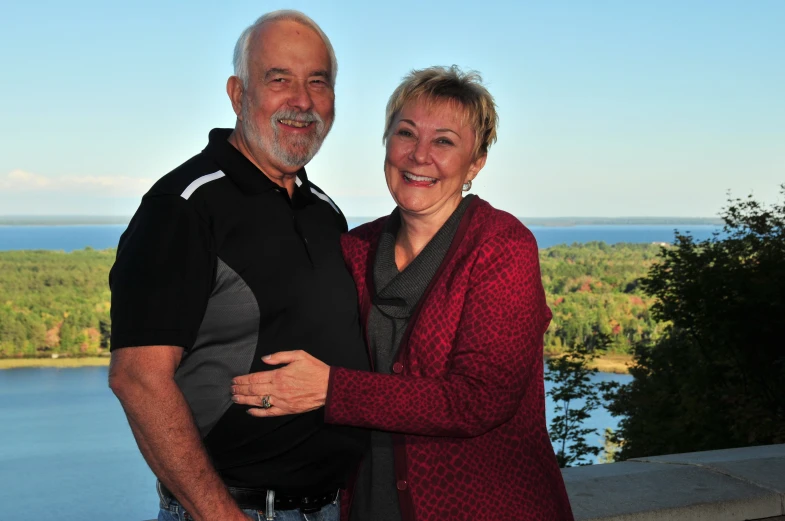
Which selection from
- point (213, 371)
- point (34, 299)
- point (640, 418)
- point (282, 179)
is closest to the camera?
point (213, 371)

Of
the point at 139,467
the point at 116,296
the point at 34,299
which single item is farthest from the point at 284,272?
the point at 34,299

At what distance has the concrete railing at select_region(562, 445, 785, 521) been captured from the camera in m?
4.09

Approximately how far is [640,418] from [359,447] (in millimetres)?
22620

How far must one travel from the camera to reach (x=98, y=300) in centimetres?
7131

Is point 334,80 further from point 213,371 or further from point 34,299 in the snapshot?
point 34,299

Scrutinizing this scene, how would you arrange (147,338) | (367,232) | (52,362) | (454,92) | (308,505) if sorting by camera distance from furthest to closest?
(52,362) < (367,232) < (454,92) < (308,505) < (147,338)

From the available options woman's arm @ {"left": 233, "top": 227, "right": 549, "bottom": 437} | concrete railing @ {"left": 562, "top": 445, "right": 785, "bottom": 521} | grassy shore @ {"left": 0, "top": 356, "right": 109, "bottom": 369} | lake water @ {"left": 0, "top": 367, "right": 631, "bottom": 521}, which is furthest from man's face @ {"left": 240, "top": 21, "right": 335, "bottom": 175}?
grassy shore @ {"left": 0, "top": 356, "right": 109, "bottom": 369}

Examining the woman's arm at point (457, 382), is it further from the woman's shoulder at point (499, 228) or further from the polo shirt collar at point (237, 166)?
the polo shirt collar at point (237, 166)

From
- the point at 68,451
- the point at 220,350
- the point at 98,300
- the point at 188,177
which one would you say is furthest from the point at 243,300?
the point at 98,300

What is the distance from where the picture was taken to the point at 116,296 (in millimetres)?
2191

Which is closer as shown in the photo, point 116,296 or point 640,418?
point 116,296

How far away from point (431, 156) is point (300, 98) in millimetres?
503

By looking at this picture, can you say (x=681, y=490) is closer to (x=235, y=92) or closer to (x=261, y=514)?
(x=261, y=514)

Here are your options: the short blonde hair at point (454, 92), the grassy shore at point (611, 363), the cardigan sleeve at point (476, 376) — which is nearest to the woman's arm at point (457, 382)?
the cardigan sleeve at point (476, 376)
